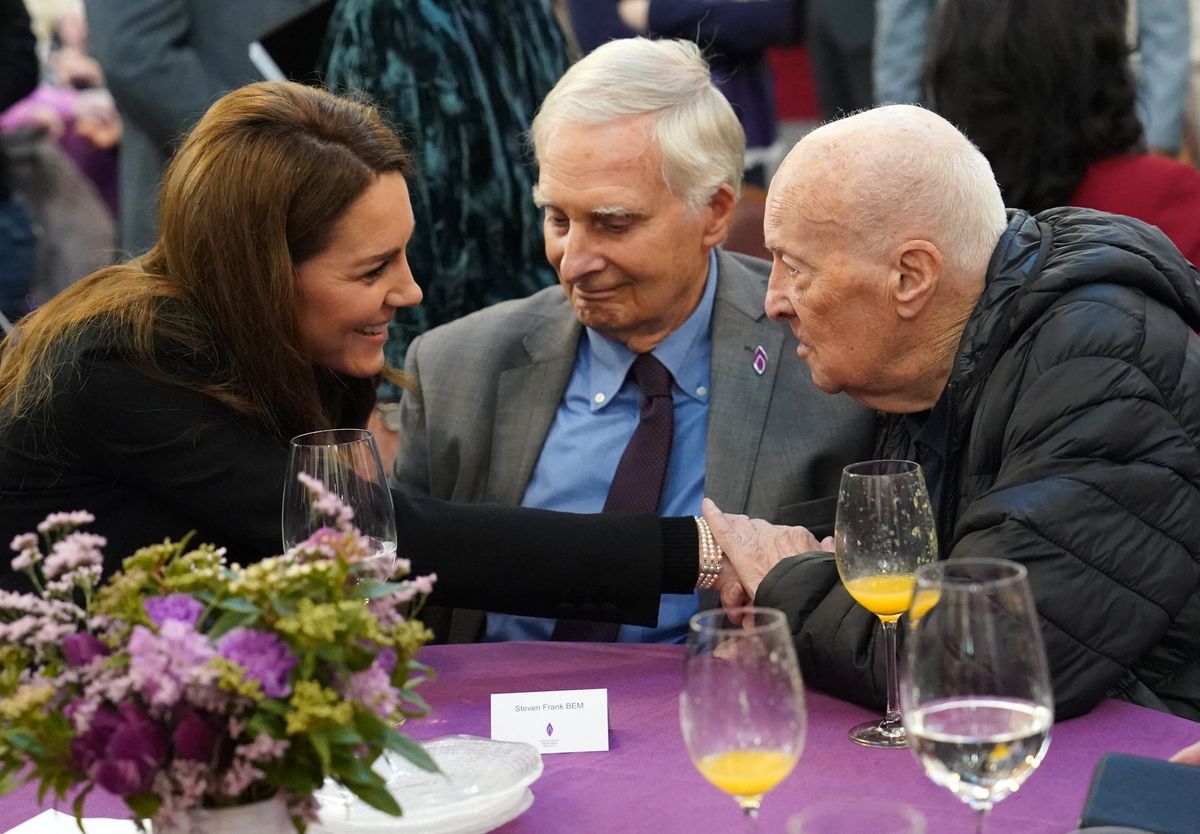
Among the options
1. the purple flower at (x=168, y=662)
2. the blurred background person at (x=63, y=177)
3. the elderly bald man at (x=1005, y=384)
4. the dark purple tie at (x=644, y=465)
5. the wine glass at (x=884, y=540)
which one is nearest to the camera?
the purple flower at (x=168, y=662)

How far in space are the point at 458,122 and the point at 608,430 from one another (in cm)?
104

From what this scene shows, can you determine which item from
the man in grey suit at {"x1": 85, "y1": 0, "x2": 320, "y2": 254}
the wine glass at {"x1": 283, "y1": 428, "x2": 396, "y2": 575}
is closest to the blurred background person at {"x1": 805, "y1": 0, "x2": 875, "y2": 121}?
the man in grey suit at {"x1": 85, "y1": 0, "x2": 320, "y2": 254}

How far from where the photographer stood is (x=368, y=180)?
7.84ft

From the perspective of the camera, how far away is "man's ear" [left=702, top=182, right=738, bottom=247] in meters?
2.89

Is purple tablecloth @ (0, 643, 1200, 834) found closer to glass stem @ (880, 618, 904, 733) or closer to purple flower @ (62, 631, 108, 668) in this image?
glass stem @ (880, 618, 904, 733)

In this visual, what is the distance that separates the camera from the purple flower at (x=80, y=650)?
126cm

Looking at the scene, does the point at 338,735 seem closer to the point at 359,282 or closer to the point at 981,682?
the point at 981,682

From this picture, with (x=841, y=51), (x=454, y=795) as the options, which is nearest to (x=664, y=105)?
(x=454, y=795)

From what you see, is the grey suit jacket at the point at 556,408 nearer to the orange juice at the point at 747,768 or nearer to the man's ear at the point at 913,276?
the man's ear at the point at 913,276

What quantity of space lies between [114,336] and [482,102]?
1.52 metres

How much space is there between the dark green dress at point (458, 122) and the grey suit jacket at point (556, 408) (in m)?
0.57

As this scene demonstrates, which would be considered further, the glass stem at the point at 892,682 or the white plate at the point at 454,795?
the glass stem at the point at 892,682

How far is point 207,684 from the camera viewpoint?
4.02ft

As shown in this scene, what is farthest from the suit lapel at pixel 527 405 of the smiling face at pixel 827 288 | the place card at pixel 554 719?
the place card at pixel 554 719
